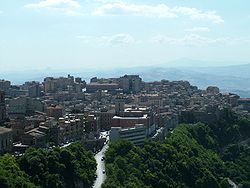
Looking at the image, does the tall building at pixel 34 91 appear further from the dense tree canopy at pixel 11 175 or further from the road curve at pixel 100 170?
the dense tree canopy at pixel 11 175

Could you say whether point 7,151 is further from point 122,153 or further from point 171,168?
point 171,168

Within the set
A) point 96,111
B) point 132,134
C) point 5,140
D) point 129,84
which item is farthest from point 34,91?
point 5,140

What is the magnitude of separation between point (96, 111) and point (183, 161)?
12.0 meters

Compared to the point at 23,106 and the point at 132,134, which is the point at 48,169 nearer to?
the point at 132,134

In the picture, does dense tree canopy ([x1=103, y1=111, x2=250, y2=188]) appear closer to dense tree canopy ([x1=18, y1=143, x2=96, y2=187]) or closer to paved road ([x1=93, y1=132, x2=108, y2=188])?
paved road ([x1=93, y1=132, x2=108, y2=188])

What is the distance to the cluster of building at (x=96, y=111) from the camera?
35.8m

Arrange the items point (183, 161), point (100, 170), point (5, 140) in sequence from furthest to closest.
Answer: point (183, 161)
point (100, 170)
point (5, 140)

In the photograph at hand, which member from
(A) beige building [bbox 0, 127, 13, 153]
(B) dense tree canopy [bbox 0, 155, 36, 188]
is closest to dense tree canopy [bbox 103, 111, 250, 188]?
(B) dense tree canopy [bbox 0, 155, 36, 188]

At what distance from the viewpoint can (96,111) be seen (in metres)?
49.6

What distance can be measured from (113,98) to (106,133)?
20.4 meters

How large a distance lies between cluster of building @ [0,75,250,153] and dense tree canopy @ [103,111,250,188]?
2.44 meters

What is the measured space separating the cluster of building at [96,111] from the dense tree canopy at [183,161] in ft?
8.01

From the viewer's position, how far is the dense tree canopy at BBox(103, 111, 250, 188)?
33625 millimetres

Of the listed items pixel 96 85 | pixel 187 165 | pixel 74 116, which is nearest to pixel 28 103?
pixel 74 116
